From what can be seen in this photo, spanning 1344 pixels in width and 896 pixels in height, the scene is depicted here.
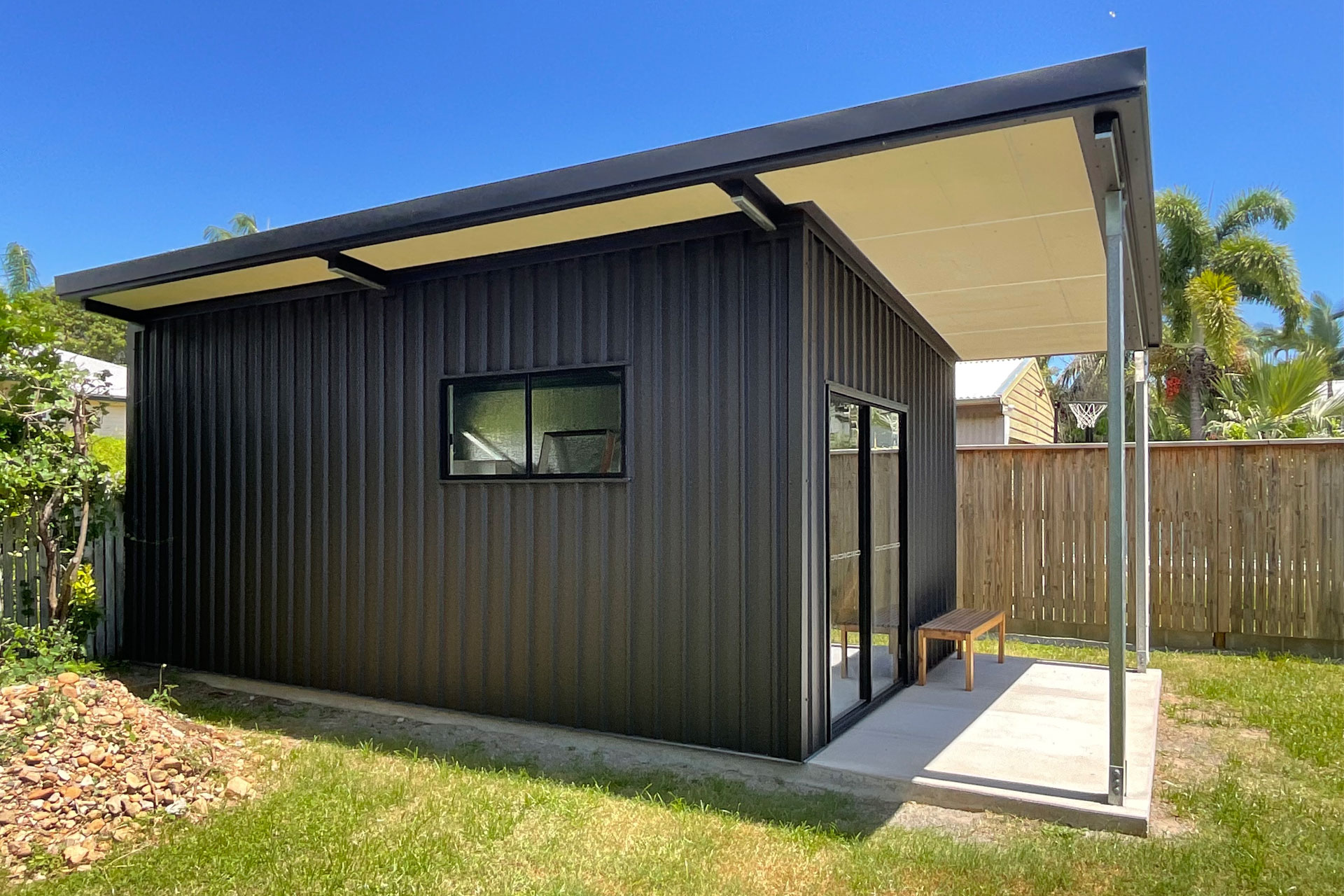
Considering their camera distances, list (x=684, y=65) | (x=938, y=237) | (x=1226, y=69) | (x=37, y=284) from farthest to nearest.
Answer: (x=37, y=284) < (x=1226, y=69) < (x=684, y=65) < (x=938, y=237)

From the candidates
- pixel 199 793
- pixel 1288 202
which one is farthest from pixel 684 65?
pixel 1288 202

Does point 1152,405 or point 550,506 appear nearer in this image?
point 550,506

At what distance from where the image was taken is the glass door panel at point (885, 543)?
5020 mm

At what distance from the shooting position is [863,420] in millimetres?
4852

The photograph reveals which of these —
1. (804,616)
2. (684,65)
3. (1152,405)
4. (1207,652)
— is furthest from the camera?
(1152,405)

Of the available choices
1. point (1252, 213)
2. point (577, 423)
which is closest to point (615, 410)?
point (577, 423)

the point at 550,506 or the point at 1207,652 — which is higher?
the point at 550,506

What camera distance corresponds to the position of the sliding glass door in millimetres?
4441

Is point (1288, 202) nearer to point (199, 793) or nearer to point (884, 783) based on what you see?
point (884, 783)

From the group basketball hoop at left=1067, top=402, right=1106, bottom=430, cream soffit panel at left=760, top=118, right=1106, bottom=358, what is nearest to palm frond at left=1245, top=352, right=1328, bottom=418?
basketball hoop at left=1067, top=402, right=1106, bottom=430

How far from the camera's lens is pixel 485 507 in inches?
184

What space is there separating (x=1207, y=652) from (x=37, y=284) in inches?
1312

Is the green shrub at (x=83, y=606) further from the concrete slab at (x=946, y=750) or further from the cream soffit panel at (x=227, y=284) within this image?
the cream soffit panel at (x=227, y=284)

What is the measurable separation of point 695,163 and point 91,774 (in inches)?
130
